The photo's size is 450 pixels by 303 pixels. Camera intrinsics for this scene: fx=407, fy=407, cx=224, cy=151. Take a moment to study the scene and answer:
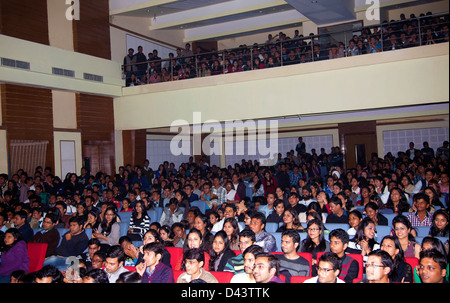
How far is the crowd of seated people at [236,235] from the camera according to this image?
11.7 ft

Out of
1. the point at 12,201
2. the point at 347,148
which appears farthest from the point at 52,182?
the point at 347,148

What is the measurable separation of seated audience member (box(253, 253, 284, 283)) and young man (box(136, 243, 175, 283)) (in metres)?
0.92

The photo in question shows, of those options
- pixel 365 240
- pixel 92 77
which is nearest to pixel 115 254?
pixel 365 240

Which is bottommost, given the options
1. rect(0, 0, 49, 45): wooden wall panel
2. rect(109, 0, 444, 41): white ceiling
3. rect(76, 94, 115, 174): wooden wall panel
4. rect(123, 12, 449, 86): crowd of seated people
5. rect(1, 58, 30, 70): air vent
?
rect(76, 94, 115, 174): wooden wall panel

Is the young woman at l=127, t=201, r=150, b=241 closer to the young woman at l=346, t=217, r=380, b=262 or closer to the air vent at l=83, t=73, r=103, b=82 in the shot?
the young woman at l=346, t=217, r=380, b=262

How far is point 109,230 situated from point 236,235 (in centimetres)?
210

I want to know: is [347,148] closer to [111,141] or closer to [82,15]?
[111,141]

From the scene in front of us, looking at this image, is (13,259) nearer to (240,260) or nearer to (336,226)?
(240,260)

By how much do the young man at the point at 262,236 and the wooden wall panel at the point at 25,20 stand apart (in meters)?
7.82

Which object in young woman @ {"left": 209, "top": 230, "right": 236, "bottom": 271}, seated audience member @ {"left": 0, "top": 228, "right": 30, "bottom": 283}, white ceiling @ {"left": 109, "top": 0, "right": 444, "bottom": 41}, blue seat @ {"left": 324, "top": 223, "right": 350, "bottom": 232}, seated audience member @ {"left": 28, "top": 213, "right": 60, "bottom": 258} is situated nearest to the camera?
young woman @ {"left": 209, "top": 230, "right": 236, "bottom": 271}

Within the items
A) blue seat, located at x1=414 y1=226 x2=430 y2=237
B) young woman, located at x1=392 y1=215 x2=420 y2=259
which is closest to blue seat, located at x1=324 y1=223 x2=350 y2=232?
blue seat, located at x1=414 y1=226 x2=430 y2=237

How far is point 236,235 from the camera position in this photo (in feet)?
16.0

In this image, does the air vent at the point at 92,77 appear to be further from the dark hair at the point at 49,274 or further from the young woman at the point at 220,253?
the dark hair at the point at 49,274

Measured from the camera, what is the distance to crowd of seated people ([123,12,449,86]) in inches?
345
